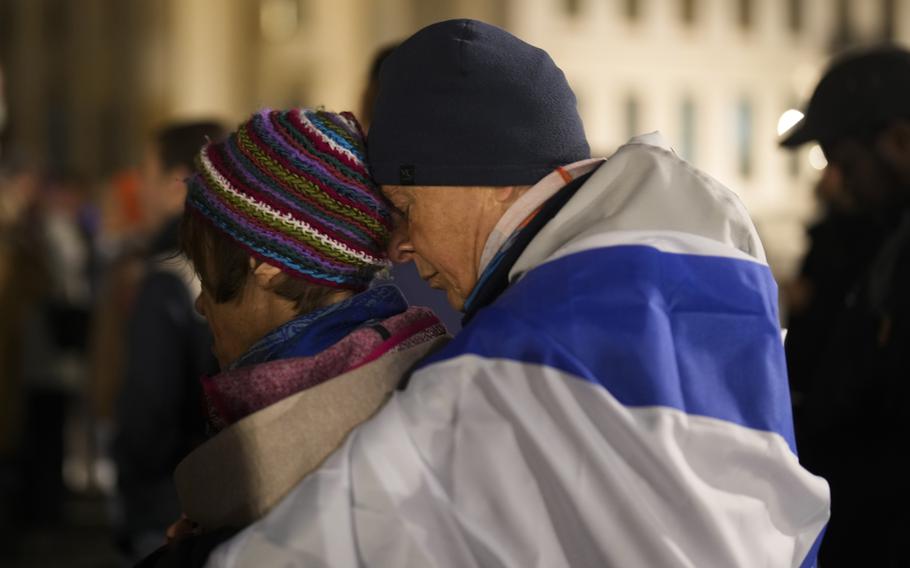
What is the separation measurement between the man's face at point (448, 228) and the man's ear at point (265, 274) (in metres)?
0.18

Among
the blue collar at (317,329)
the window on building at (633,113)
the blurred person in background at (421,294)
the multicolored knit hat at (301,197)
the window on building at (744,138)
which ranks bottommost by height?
the window on building at (744,138)

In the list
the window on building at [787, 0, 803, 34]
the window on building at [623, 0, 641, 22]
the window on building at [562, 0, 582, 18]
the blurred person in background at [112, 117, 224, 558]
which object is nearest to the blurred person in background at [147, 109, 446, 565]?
the blurred person in background at [112, 117, 224, 558]

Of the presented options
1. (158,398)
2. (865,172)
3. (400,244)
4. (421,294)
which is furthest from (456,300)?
(158,398)

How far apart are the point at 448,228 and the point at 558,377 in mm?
393

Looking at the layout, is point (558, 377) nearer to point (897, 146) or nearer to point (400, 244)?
point (400, 244)

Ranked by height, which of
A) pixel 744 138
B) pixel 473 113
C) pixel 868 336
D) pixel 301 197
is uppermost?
pixel 473 113

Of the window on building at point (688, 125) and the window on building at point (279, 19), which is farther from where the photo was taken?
the window on building at point (688, 125)

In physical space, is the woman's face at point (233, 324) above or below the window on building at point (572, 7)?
above

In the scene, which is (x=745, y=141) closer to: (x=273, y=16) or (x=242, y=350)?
(x=273, y=16)

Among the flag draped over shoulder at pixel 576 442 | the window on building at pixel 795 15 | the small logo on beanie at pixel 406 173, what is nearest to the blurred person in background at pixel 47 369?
the small logo on beanie at pixel 406 173

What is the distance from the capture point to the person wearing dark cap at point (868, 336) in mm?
3598

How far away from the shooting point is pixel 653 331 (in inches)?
77.5

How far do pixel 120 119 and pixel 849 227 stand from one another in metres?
40.6

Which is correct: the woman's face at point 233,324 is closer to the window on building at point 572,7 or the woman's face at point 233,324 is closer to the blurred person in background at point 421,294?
the blurred person in background at point 421,294
